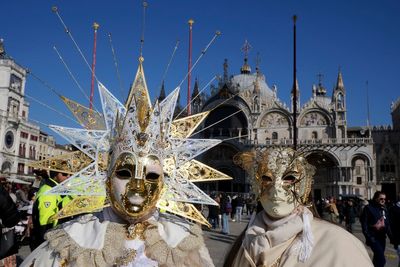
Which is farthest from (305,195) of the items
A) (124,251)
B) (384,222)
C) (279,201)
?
(384,222)

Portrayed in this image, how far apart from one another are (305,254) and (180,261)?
86 cm

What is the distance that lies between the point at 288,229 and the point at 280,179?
1.20ft

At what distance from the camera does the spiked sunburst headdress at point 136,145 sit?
255 cm

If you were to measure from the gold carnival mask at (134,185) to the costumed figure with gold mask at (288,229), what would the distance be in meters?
0.81

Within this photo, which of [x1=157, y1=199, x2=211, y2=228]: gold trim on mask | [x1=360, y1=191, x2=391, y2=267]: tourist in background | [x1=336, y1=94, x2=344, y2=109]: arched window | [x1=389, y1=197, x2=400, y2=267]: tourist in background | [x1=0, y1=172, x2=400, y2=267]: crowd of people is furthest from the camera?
[x1=336, y1=94, x2=344, y2=109]: arched window

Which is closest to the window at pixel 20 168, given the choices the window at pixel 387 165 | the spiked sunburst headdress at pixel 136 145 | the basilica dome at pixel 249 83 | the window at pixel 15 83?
the window at pixel 15 83

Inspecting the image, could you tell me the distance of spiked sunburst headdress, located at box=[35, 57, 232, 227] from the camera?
255 cm

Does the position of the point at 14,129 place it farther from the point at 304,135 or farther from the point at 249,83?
the point at 304,135

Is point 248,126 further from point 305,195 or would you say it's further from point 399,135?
point 305,195

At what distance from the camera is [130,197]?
2369 mm

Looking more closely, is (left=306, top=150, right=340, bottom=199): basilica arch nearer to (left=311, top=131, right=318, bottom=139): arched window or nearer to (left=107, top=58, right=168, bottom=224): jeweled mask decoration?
(left=311, top=131, right=318, bottom=139): arched window

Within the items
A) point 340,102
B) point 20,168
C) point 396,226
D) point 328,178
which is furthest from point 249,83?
point 396,226

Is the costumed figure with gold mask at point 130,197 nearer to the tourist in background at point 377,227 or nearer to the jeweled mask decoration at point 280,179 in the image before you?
the jeweled mask decoration at point 280,179

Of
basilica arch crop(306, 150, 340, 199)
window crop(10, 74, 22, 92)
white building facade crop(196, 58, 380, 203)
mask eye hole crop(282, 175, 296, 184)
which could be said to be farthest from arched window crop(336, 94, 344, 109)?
mask eye hole crop(282, 175, 296, 184)
